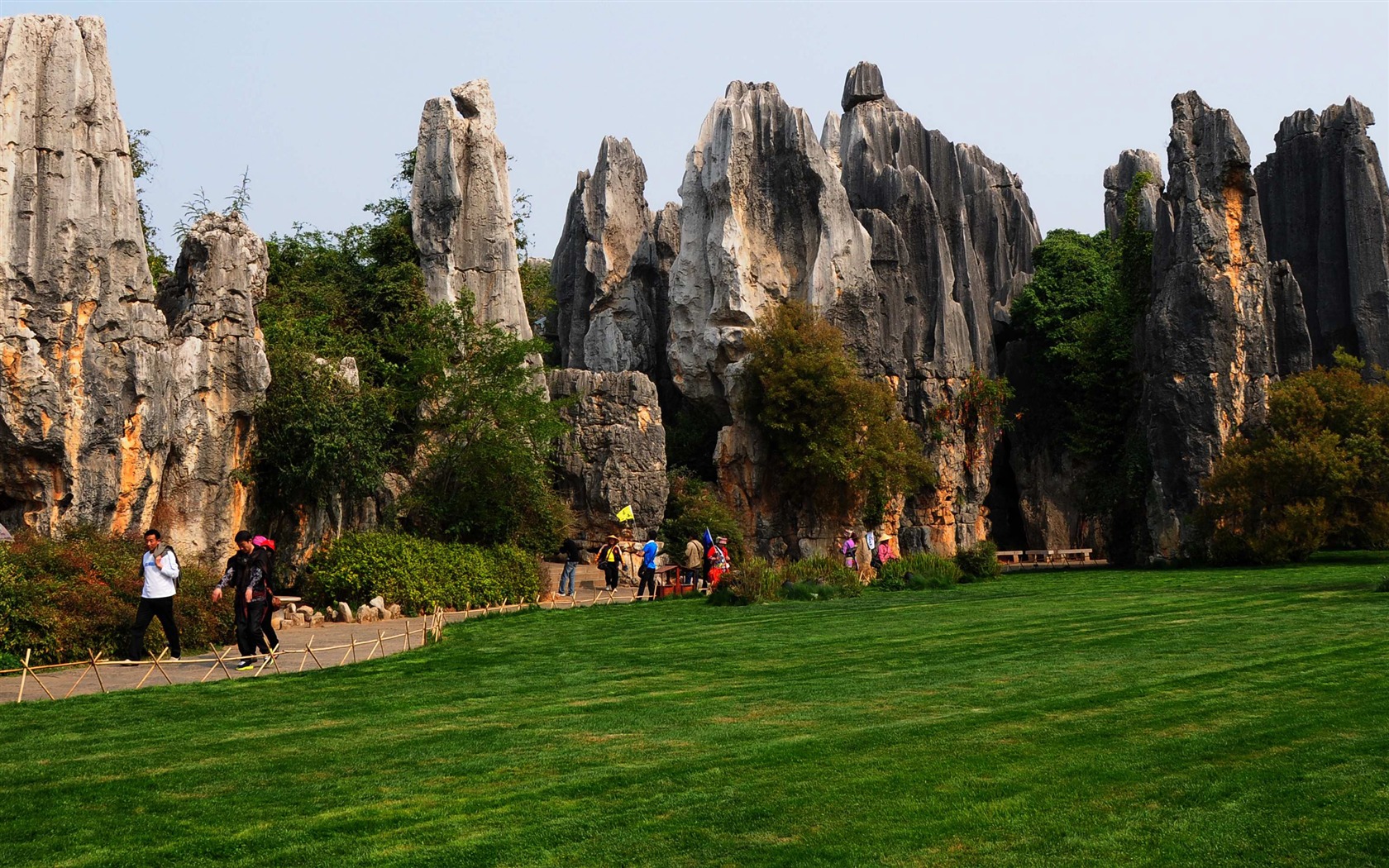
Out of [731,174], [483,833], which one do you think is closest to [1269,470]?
[731,174]

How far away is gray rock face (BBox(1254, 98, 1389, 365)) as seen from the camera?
143 ft

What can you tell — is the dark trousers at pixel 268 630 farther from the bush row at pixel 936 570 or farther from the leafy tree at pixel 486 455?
the bush row at pixel 936 570

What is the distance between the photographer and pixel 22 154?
19.2m

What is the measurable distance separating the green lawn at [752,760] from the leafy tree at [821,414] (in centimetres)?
2092

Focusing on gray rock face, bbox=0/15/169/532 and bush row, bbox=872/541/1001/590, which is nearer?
gray rock face, bbox=0/15/169/532

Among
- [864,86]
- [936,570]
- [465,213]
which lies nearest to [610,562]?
[936,570]

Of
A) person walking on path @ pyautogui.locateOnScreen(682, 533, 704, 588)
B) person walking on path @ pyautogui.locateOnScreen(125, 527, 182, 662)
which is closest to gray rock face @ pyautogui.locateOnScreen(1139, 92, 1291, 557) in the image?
person walking on path @ pyautogui.locateOnScreen(682, 533, 704, 588)

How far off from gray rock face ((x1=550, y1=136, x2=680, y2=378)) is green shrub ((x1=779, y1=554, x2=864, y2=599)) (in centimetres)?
1839

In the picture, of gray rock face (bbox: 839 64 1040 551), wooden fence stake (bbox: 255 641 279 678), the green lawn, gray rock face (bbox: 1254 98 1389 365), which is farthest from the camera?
gray rock face (bbox: 1254 98 1389 365)

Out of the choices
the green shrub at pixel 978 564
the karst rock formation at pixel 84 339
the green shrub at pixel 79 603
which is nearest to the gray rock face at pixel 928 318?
the green shrub at pixel 978 564

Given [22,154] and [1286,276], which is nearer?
[22,154]

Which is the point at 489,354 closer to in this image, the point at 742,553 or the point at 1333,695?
the point at 742,553

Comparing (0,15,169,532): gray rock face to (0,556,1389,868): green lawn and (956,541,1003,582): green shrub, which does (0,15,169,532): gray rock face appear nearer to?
(0,556,1389,868): green lawn

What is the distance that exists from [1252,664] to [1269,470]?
21757mm
